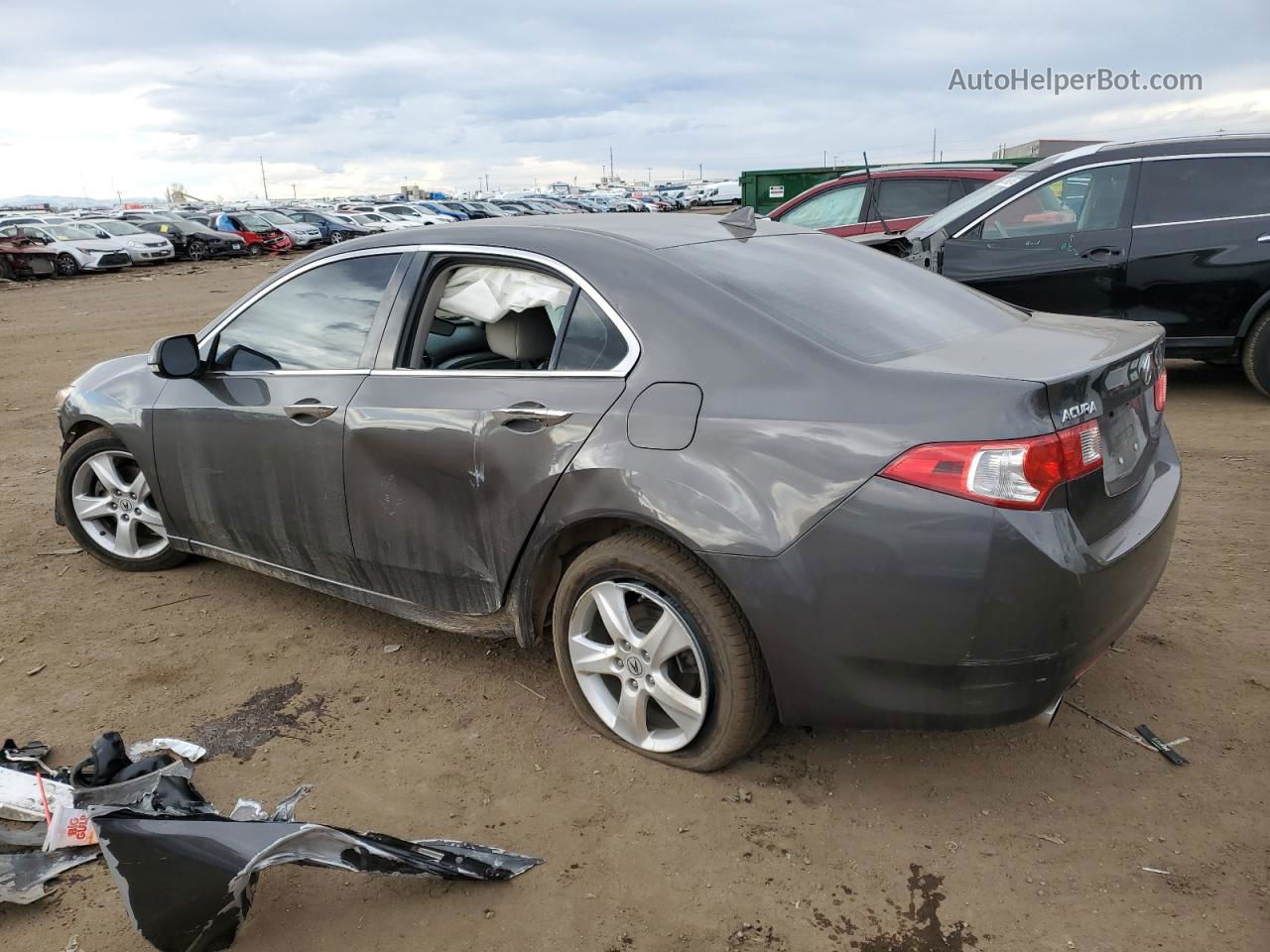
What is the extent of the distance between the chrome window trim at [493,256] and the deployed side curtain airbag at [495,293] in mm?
53

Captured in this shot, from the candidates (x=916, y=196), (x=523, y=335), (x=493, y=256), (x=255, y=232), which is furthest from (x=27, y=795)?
(x=255, y=232)

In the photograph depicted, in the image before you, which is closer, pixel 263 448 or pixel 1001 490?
pixel 1001 490

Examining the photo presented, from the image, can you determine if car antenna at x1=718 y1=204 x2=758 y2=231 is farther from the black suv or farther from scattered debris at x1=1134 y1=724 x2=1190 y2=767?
the black suv

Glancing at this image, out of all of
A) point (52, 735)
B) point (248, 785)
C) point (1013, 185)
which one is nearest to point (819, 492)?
point (248, 785)

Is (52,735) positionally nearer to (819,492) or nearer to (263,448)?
(263,448)

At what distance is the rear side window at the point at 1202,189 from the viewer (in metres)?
6.89

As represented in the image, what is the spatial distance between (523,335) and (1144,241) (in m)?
5.62

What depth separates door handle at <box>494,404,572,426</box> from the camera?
292 centimetres

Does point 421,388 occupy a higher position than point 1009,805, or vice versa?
point 421,388

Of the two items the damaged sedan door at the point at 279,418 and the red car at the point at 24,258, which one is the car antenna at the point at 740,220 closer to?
the damaged sedan door at the point at 279,418

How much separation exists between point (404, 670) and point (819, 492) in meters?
1.95

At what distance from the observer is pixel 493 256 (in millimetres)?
3270

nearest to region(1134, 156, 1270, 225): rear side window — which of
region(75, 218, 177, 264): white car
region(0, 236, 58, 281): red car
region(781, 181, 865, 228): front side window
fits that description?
region(781, 181, 865, 228): front side window

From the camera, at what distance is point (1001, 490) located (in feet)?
7.62
